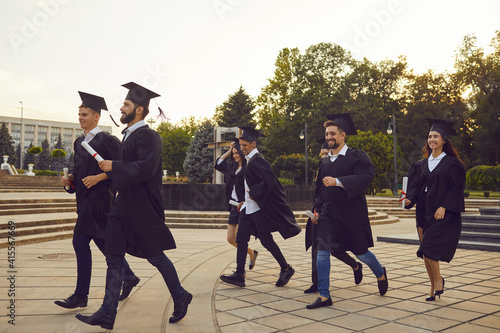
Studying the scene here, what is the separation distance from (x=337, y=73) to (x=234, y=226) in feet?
162

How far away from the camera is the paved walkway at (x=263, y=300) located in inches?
156

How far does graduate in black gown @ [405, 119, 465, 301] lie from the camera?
199 inches

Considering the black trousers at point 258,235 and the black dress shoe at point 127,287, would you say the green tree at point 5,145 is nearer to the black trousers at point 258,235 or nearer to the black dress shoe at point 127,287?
the black trousers at point 258,235

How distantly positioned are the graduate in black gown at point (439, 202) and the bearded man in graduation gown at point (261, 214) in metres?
1.62

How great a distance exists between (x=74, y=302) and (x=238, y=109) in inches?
1751

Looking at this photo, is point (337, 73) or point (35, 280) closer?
point (35, 280)

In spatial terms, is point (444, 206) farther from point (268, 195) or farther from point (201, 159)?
point (201, 159)

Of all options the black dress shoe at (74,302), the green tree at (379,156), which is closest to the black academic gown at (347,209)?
the black dress shoe at (74,302)

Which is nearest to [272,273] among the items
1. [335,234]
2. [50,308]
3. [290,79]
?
[335,234]

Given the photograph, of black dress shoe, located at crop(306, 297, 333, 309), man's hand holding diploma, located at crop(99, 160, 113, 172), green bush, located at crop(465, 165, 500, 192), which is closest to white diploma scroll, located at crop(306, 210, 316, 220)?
black dress shoe, located at crop(306, 297, 333, 309)

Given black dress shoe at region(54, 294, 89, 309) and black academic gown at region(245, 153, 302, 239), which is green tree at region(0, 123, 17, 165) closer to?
black academic gown at region(245, 153, 302, 239)

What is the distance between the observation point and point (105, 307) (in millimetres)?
3760

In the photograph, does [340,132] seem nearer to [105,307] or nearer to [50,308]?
[105,307]

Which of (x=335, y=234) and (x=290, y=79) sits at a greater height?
(x=290, y=79)
